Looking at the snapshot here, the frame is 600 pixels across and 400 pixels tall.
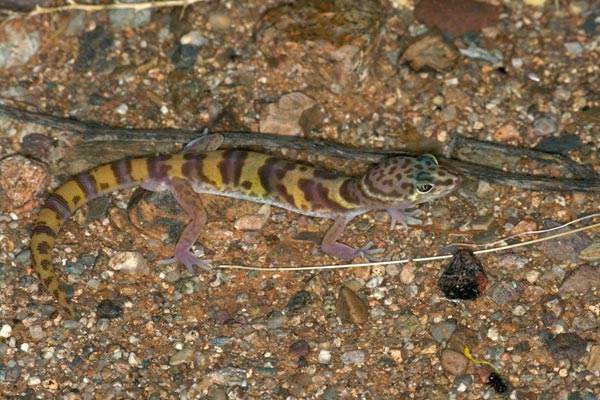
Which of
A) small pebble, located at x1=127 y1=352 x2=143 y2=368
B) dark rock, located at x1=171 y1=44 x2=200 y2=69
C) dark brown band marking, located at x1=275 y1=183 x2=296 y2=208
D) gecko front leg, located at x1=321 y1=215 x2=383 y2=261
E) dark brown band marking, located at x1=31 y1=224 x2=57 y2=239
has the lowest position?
small pebble, located at x1=127 y1=352 x2=143 y2=368

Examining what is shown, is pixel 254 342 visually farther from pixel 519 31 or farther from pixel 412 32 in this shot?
pixel 519 31

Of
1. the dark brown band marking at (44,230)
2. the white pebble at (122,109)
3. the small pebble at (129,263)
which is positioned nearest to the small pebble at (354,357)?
the small pebble at (129,263)

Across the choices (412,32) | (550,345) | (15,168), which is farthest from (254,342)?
(412,32)

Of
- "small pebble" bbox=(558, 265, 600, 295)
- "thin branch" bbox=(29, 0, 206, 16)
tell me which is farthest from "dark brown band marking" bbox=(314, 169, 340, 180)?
"thin branch" bbox=(29, 0, 206, 16)

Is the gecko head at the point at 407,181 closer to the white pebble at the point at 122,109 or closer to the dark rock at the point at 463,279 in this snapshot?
the dark rock at the point at 463,279

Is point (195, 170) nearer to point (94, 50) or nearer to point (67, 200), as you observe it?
point (67, 200)

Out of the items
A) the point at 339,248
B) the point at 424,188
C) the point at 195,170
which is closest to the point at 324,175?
the point at 339,248

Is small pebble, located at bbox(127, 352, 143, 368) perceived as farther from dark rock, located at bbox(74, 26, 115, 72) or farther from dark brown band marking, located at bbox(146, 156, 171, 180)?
dark rock, located at bbox(74, 26, 115, 72)
